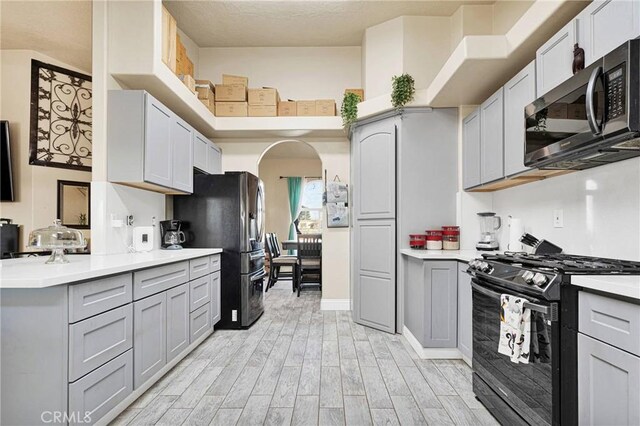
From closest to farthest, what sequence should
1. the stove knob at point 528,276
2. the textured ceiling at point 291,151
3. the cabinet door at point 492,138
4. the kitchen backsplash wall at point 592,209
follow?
1. the stove knob at point 528,276
2. the kitchen backsplash wall at point 592,209
3. the cabinet door at point 492,138
4. the textured ceiling at point 291,151

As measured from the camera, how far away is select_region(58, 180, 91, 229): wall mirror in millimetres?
4078

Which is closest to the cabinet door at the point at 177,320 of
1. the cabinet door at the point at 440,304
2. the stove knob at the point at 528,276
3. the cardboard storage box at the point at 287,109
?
the cabinet door at the point at 440,304

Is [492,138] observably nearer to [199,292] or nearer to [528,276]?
[528,276]

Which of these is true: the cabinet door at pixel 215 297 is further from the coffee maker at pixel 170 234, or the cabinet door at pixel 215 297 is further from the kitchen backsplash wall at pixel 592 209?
the kitchen backsplash wall at pixel 592 209

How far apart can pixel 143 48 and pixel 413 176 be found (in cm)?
273

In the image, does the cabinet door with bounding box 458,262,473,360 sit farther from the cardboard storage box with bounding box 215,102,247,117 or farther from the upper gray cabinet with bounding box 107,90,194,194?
the cardboard storage box with bounding box 215,102,247,117

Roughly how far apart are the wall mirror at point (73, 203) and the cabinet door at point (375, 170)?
3.49m

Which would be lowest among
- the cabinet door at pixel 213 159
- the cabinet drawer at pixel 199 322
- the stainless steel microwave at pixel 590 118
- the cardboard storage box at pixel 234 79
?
the cabinet drawer at pixel 199 322

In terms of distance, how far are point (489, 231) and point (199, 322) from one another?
292cm

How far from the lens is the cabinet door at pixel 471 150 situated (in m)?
3.06

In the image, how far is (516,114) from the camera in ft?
7.94

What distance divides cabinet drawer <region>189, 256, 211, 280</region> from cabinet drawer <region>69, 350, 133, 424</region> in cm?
99

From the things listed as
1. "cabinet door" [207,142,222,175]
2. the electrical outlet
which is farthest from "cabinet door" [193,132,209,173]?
the electrical outlet

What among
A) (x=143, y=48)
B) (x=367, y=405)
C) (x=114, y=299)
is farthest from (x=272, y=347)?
(x=143, y=48)
